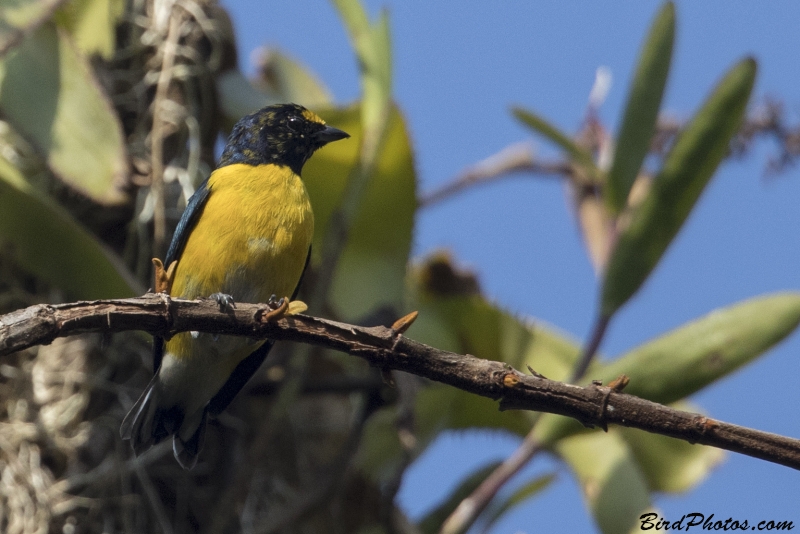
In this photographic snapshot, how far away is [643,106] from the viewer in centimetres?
377

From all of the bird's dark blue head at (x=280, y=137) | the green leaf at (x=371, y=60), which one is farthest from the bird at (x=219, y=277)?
the green leaf at (x=371, y=60)

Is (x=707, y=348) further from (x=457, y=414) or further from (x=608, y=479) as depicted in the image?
(x=457, y=414)

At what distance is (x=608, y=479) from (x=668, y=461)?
90cm

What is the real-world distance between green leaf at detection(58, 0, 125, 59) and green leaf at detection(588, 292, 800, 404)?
2738mm

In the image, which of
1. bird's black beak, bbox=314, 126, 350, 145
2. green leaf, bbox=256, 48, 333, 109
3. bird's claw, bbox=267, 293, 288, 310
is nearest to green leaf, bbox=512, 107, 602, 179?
bird's black beak, bbox=314, 126, 350, 145

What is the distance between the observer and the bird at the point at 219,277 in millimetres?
3467

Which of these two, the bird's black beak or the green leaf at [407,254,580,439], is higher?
the bird's black beak

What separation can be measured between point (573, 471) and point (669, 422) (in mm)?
1927

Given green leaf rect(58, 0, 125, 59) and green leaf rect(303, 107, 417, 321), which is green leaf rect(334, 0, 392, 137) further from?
green leaf rect(58, 0, 125, 59)

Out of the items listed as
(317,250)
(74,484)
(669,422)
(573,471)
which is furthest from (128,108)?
(669,422)

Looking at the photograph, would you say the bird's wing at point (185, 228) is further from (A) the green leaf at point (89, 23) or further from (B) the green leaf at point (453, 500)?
(B) the green leaf at point (453, 500)

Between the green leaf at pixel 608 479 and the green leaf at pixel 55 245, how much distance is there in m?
1.93

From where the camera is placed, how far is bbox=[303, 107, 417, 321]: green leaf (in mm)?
4102

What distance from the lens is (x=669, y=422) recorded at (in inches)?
84.9
